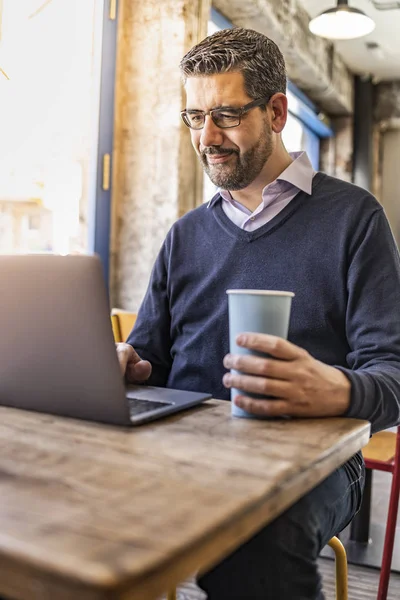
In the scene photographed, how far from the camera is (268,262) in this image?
127 cm

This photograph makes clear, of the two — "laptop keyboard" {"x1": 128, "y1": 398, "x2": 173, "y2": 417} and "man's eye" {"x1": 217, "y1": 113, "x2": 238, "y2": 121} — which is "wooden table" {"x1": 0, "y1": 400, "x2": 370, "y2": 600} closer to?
"laptop keyboard" {"x1": 128, "y1": 398, "x2": 173, "y2": 417}

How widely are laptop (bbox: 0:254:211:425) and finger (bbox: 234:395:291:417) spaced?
11 cm

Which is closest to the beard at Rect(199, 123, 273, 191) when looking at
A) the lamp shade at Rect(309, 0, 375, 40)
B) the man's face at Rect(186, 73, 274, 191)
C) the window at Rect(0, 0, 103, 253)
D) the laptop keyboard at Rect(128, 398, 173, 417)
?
the man's face at Rect(186, 73, 274, 191)

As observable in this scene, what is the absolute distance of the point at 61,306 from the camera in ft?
2.57

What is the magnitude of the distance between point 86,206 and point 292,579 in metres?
Answer: 2.37

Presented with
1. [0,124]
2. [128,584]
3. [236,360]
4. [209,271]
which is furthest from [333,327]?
[0,124]

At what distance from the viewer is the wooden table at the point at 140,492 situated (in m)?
0.41

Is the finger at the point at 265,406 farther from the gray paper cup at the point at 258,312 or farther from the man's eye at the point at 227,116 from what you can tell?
the man's eye at the point at 227,116

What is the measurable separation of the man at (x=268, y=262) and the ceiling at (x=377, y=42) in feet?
12.3

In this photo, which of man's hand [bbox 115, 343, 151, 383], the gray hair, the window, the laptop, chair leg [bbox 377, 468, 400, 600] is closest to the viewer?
the laptop

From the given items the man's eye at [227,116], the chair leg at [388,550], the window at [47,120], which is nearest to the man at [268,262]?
the man's eye at [227,116]

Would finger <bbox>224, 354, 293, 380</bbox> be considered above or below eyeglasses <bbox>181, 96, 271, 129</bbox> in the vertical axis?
below

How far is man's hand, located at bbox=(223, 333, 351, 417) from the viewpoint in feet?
2.57

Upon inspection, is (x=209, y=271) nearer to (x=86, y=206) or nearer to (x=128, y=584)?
(x=128, y=584)
